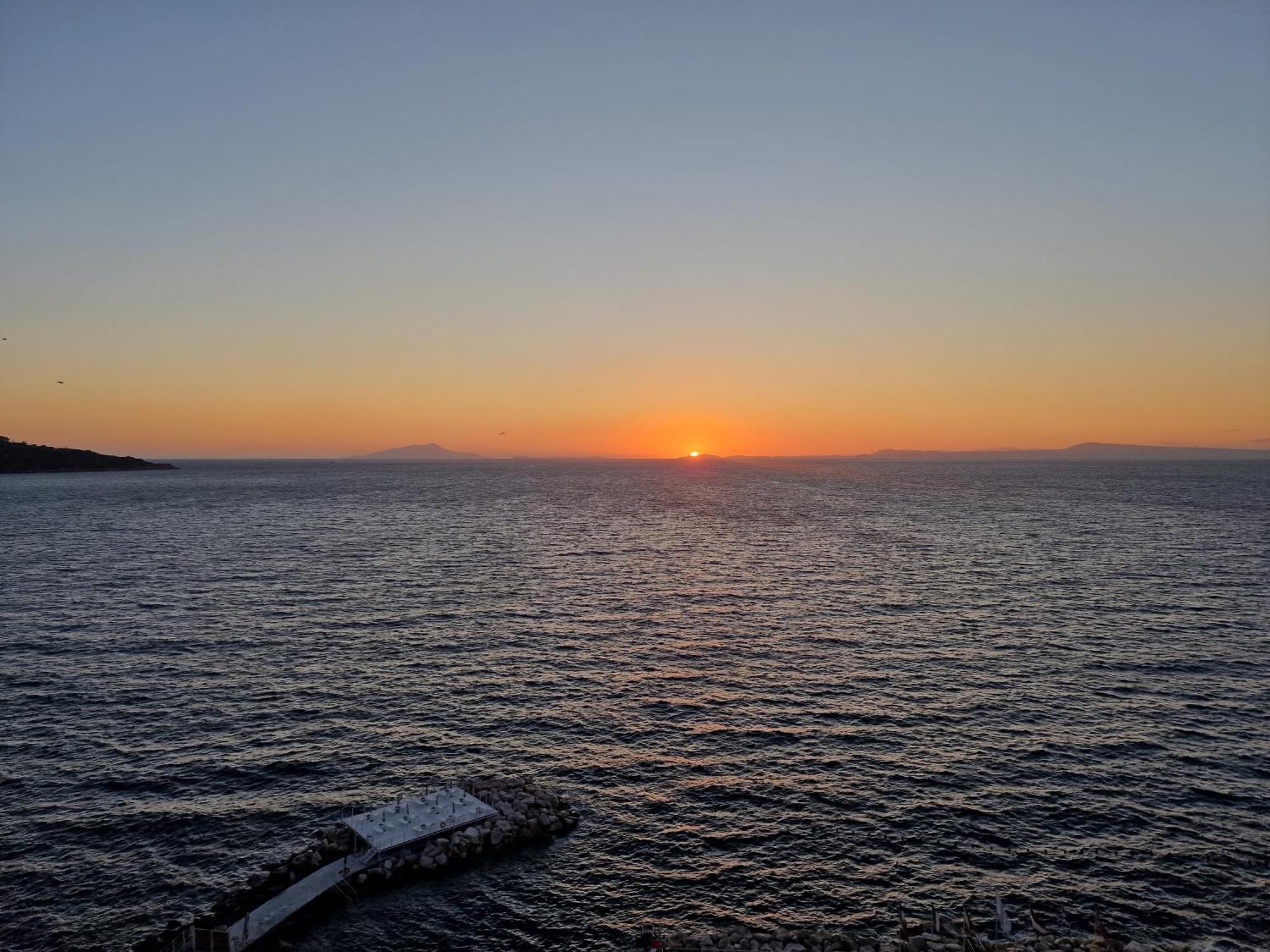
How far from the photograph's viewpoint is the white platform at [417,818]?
3431 cm

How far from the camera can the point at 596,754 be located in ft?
147

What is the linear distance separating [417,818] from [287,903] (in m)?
6.51

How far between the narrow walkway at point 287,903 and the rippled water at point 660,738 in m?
1.69

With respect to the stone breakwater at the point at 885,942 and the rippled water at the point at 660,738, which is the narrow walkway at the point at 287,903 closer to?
the rippled water at the point at 660,738

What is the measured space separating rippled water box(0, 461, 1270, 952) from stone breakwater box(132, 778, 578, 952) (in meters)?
1.12

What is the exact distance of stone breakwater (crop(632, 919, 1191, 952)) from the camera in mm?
27688

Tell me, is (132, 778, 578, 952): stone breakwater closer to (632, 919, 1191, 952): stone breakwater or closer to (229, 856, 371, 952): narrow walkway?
(229, 856, 371, 952): narrow walkway

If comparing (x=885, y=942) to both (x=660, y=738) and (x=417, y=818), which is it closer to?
(x=660, y=738)

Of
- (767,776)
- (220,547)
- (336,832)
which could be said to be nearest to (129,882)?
(336,832)

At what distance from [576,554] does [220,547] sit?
58.9 m

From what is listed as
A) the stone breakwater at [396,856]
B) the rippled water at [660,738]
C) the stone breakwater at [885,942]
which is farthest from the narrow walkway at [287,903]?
the stone breakwater at [885,942]

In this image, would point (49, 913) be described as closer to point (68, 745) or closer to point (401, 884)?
point (401, 884)

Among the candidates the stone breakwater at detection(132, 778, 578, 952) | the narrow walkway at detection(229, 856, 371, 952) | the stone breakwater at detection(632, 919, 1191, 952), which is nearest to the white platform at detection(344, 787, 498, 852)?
the stone breakwater at detection(132, 778, 578, 952)

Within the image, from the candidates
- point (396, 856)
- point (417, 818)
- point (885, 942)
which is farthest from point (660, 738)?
point (885, 942)
